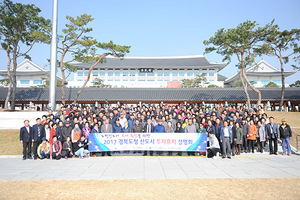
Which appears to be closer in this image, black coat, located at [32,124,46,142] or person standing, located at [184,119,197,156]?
black coat, located at [32,124,46,142]

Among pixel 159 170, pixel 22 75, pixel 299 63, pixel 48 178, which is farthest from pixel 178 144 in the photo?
pixel 22 75

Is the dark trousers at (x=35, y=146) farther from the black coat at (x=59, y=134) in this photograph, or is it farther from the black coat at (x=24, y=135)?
the black coat at (x=59, y=134)

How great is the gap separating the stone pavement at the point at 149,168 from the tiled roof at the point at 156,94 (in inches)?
636

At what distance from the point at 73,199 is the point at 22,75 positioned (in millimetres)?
47137

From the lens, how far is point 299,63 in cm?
2222

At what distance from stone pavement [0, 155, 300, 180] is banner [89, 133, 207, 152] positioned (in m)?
0.41

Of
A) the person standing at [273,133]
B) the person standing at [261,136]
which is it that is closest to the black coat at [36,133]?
the person standing at [261,136]

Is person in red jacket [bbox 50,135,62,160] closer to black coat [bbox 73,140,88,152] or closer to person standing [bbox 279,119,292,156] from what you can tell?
black coat [bbox 73,140,88,152]

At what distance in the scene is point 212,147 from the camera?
28.2ft

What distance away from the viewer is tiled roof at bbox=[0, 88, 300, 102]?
24.4 m

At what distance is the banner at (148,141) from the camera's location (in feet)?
29.0

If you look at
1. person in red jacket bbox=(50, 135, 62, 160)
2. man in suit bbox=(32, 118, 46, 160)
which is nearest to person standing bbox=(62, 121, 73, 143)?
person in red jacket bbox=(50, 135, 62, 160)

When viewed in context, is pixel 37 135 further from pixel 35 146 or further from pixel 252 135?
pixel 252 135

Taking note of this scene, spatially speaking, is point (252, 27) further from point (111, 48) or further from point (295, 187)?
point (295, 187)
